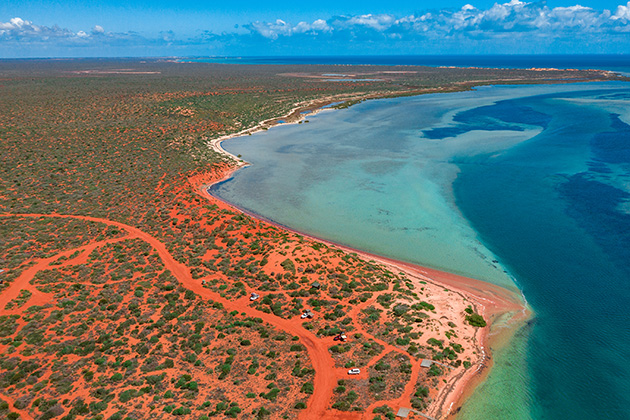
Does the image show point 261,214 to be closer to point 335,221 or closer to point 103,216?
point 335,221

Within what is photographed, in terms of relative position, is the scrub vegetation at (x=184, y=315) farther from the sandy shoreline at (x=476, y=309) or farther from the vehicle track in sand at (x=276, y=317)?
the sandy shoreline at (x=476, y=309)

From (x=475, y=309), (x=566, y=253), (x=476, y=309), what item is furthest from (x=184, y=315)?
(x=566, y=253)

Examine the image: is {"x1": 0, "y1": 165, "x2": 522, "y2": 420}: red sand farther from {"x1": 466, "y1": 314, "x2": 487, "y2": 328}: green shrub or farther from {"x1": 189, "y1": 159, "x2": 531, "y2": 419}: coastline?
{"x1": 466, "y1": 314, "x2": 487, "y2": 328}: green shrub

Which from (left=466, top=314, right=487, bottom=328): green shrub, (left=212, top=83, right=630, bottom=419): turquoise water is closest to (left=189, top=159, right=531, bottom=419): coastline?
(left=466, top=314, right=487, bottom=328): green shrub

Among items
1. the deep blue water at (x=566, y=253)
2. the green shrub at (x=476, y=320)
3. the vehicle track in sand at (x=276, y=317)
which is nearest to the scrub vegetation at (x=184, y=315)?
the vehicle track in sand at (x=276, y=317)

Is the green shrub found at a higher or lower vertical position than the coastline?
higher

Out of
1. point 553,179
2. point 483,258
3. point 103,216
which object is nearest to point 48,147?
point 103,216

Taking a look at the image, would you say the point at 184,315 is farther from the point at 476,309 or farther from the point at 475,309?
the point at 476,309
